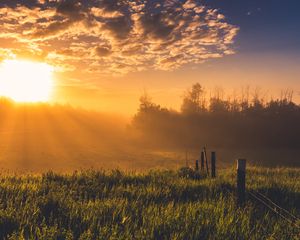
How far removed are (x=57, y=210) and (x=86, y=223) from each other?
1132 millimetres

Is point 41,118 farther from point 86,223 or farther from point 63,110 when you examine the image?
point 86,223

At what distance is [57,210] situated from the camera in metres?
5.94

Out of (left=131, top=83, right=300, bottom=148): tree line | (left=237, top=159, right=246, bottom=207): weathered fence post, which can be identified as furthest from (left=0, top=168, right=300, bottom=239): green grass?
(left=131, top=83, right=300, bottom=148): tree line

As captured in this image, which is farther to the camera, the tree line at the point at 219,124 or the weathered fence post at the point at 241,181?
the tree line at the point at 219,124

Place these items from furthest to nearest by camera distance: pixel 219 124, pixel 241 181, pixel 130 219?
pixel 219 124, pixel 241 181, pixel 130 219

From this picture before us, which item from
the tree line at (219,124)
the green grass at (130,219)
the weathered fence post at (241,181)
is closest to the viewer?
the green grass at (130,219)

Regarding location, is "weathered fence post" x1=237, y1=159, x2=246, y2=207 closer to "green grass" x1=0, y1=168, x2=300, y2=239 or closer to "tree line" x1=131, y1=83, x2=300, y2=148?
"green grass" x1=0, y1=168, x2=300, y2=239

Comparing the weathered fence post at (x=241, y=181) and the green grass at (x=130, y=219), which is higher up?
the weathered fence post at (x=241, y=181)

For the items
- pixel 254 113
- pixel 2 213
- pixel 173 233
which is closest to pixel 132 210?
pixel 173 233

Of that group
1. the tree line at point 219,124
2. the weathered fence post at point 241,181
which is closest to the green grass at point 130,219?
the weathered fence post at point 241,181

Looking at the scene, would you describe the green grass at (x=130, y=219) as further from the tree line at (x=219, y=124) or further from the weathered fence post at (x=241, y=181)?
the tree line at (x=219, y=124)

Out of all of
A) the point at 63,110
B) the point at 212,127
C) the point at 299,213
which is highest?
the point at 63,110

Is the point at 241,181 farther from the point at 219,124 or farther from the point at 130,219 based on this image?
the point at 219,124

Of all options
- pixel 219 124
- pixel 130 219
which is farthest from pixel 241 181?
pixel 219 124
